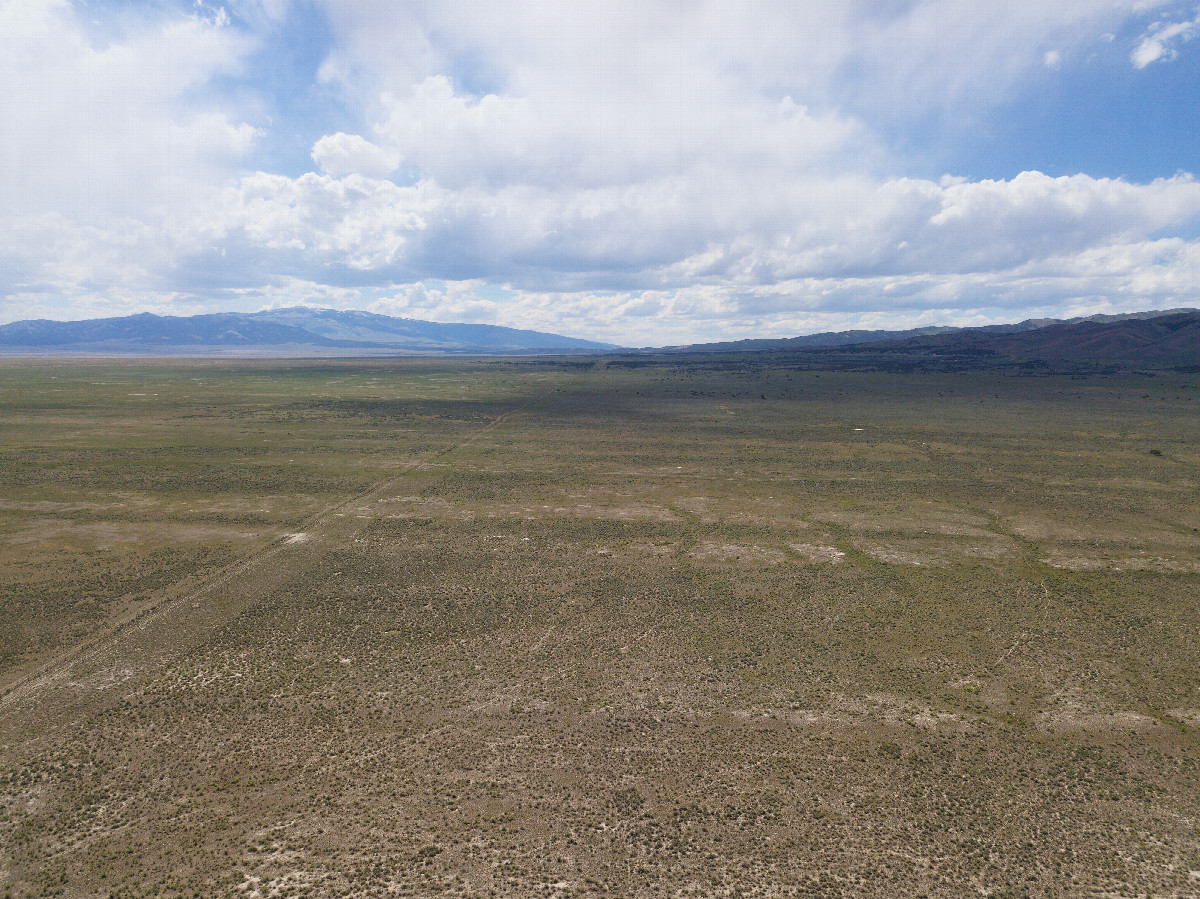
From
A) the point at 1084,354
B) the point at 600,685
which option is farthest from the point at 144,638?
the point at 1084,354

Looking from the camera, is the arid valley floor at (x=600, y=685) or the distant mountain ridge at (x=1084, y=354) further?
the distant mountain ridge at (x=1084, y=354)

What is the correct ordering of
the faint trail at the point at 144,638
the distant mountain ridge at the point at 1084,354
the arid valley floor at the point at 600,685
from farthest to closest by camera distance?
the distant mountain ridge at the point at 1084,354, the faint trail at the point at 144,638, the arid valley floor at the point at 600,685

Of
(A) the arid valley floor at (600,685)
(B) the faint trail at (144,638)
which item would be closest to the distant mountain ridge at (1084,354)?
(A) the arid valley floor at (600,685)

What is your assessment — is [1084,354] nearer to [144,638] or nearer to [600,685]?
[600,685]

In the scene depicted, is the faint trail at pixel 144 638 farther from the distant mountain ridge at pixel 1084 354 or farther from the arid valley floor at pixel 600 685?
the distant mountain ridge at pixel 1084 354

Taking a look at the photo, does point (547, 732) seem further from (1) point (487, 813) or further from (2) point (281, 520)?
(2) point (281, 520)

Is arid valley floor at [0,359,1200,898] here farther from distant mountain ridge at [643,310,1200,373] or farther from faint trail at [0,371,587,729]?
distant mountain ridge at [643,310,1200,373]

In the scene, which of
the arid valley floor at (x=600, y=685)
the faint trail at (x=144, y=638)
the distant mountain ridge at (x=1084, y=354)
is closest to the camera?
the arid valley floor at (x=600, y=685)

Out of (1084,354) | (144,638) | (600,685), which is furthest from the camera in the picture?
(1084,354)
